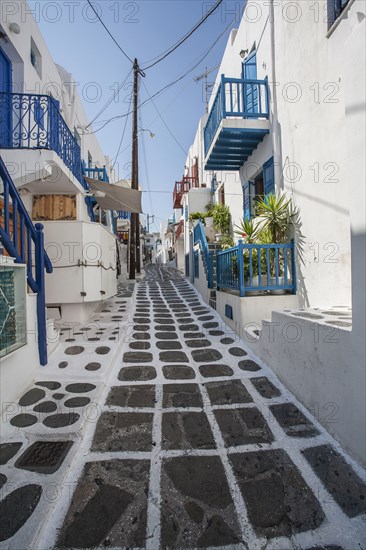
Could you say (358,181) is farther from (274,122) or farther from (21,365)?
(274,122)

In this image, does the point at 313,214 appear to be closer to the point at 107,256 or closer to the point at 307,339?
the point at 307,339

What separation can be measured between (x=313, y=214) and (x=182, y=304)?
4.17m

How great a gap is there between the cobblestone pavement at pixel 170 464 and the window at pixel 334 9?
16.5ft

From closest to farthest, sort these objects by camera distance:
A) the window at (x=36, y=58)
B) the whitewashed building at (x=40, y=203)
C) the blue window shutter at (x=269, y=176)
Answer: the whitewashed building at (x=40, y=203) < the blue window shutter at (x=269, y=176) < the window at (x=36, y=58)

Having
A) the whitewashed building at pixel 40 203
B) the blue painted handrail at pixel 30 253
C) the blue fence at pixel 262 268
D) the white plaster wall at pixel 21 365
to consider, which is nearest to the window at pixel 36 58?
the whitewashed building at pixel 40 203

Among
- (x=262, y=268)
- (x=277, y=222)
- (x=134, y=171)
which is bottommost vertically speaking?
(x=262, y=268)

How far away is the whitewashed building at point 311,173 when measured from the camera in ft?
6.88

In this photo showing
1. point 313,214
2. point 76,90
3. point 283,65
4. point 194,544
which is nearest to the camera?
point 194,544

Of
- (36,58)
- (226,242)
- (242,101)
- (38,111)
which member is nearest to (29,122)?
(38,111)

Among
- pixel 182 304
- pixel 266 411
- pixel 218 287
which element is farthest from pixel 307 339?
pixel 182 304

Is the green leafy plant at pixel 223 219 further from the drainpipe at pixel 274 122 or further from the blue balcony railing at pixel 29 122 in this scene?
the blue balcony railing at pixel 29 122

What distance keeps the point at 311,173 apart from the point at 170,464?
4.51 metres

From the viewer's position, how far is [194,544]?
61.0 inches

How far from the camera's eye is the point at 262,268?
16.0ft
